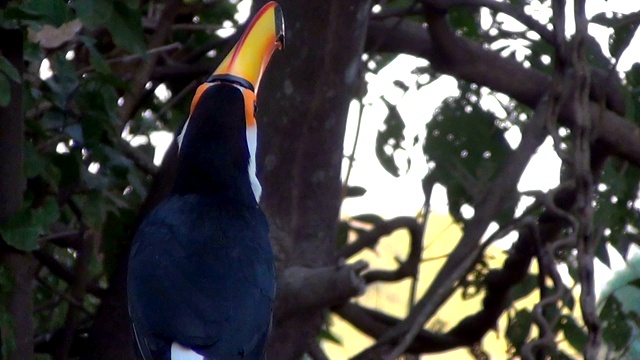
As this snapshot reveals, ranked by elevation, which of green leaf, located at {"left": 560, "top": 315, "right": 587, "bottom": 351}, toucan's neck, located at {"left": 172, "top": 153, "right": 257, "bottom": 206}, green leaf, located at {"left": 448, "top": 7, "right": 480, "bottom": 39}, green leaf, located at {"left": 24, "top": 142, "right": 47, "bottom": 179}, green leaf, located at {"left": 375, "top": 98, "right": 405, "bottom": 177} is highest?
green leaf, located at {"left": 448, "top": 7, "right": 480, "bottom": 39}

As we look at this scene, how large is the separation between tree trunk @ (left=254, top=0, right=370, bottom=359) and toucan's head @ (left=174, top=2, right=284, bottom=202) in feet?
0.15

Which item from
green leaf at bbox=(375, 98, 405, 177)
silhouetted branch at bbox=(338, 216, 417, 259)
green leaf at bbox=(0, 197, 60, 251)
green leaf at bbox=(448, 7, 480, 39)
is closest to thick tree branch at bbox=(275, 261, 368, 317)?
green leaf at bbox=(0, 197, 60, 251)

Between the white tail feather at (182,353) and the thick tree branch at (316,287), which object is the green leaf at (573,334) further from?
the white tail feather at (182,353)

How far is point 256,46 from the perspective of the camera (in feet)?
6.67

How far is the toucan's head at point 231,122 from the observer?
6.66ft

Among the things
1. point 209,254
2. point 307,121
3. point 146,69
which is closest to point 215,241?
point 209,254

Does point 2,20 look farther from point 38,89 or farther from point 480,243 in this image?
point 480,243

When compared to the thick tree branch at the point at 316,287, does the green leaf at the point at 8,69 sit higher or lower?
higher

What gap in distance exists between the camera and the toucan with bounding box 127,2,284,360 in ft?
6.19

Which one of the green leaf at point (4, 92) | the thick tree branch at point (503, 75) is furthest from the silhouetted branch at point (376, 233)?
the green leaf at point (4, 92)

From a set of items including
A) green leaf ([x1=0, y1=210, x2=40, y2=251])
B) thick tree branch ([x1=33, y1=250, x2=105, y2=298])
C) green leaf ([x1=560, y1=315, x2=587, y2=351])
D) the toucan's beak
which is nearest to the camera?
green leaf ([x1=0, y1=210, x2=40, y2=251])

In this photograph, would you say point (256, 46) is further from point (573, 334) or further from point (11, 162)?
point (573, 334)

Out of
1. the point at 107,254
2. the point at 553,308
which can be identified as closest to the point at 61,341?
the point at 107,254

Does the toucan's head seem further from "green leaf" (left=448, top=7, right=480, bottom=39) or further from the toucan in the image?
"green leaf" (left=448, top=7, right=480, bottom=39)
